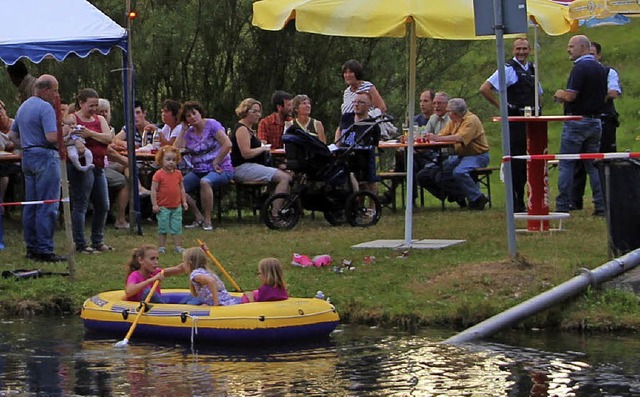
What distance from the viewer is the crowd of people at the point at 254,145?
1529 cm

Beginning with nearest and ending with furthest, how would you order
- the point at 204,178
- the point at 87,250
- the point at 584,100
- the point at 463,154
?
the point at 87,250, the point at 584,100, the point at 204,178, the point at 463,154

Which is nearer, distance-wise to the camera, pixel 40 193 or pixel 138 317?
pixel 138 317

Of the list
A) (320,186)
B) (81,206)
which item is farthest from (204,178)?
(81,206)

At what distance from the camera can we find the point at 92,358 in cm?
1038

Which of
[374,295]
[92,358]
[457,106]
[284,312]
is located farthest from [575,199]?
[92,358]

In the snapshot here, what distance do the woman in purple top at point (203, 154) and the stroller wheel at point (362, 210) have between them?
1779 millimetres

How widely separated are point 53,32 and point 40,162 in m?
2.29

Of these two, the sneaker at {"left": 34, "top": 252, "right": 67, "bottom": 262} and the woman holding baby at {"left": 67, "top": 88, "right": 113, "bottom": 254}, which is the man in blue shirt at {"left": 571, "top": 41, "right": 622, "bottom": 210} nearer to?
the woman holding baby at {"left": 67, "top": 88, "right": 113, "bottom": 254}

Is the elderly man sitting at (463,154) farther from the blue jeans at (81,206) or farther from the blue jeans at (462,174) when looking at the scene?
the blue jeans at (81,206)

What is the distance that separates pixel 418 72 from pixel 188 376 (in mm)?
13681

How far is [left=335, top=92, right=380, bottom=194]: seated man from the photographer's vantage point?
56.5 ft

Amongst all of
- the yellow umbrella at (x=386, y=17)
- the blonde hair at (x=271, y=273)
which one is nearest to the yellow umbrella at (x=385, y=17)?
the yellow umbrella at (x=386, y=17)

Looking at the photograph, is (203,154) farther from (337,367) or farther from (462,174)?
(337,367)

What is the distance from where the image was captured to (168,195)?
49.8 feet
